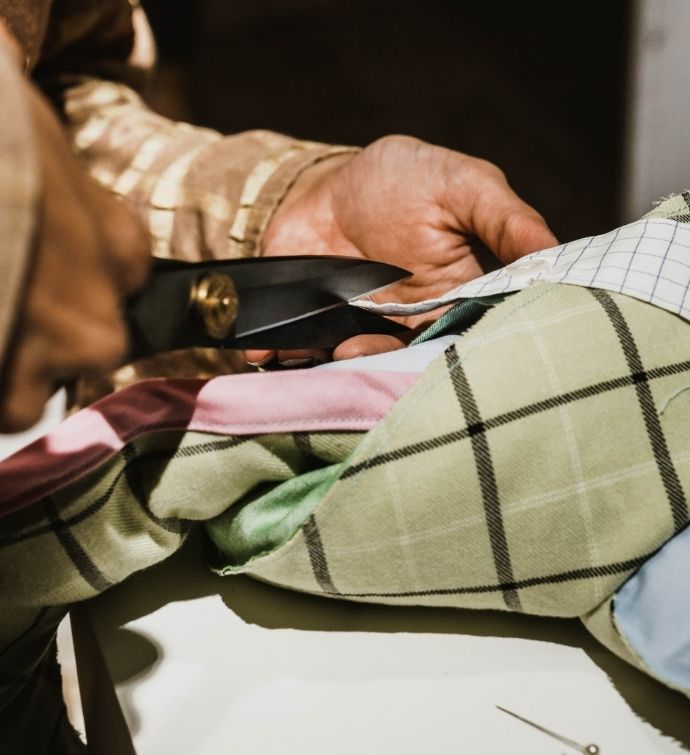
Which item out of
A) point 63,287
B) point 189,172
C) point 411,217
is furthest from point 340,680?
point 189,172

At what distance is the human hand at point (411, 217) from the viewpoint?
0.46 meters

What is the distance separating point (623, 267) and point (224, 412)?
7.5 inches

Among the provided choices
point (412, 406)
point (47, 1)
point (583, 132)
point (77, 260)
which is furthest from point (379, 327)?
point (583, 132)

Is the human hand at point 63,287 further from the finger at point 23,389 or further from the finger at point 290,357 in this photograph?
the finger at point 290,357

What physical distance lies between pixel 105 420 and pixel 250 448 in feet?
0.20

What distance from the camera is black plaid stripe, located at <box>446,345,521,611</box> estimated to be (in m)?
0.28

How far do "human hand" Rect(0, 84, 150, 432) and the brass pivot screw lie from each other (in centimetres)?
7

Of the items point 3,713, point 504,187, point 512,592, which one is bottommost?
Result: point 3,713

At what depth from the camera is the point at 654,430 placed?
29cm

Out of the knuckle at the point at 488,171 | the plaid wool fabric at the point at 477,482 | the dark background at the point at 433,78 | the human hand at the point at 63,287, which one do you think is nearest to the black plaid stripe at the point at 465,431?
the plaid wool fabric at the point at 477,482

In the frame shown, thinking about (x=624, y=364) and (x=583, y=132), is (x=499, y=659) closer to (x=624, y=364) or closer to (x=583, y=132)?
(x=624, y=364)

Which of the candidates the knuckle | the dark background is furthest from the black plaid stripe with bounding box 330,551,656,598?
the dark background

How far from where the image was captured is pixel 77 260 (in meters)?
0.19

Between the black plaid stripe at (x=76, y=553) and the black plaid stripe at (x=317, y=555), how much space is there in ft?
0.30
